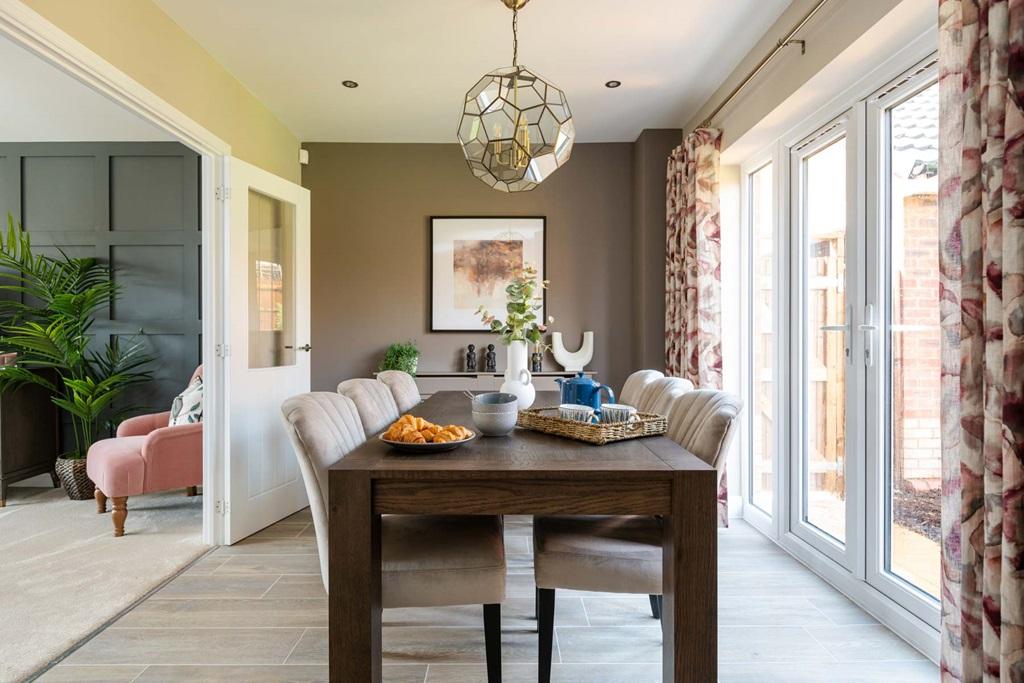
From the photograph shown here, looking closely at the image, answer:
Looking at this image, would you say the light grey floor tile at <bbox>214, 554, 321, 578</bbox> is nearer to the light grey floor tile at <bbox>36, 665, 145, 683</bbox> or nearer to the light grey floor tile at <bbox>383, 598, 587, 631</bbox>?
the light grey floor tile at <bbox>383, 598, 587, 631</bbox>

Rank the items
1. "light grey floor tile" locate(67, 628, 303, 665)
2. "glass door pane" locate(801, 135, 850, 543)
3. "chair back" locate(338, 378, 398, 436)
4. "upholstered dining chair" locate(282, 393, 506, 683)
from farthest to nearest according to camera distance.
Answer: "glass door pane" locate(801, 135, 850, 543) → "chair back" locate(338, 378, 398, 436) → "light grey floor tile" locate(67, 628, 303, 665) → "upholstered dining chair" locate(282, 393, 506, 683)

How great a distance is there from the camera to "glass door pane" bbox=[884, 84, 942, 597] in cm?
208

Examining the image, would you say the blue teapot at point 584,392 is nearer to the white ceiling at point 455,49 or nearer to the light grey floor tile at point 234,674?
the light grey floor tile at point 234,674

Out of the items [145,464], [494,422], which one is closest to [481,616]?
[494,422]

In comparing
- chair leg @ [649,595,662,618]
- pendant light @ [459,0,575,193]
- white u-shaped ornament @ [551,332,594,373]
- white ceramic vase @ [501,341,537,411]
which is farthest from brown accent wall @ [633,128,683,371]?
pendant light @ [459,0,575,193]

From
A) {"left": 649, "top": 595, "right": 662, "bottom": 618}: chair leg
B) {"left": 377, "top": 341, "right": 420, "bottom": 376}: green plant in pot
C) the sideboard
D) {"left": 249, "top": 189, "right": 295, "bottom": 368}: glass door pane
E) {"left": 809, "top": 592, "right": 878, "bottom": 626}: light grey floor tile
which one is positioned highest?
{"left": 249, "top": 189, "right": 295, "bottom": 368}: glass door pane

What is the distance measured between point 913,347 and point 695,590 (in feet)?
4.82

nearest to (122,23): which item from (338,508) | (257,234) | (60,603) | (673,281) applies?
(257,234)

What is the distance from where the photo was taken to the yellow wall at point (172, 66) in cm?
215

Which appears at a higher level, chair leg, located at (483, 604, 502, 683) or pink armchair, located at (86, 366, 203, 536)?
pink armchair, located at (86, 366, 203, 536)

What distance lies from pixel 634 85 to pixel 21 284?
486 centimetres

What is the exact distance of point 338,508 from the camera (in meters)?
1.41

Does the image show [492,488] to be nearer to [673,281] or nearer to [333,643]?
[333,643]

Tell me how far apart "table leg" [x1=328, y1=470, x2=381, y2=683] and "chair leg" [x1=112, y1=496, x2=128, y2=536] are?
253 cm
